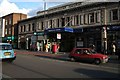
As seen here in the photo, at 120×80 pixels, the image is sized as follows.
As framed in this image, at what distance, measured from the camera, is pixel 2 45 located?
59.3 ft

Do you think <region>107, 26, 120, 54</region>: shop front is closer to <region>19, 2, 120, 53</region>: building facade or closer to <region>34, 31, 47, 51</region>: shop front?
<region>19, 2, 120, 53</region>: building facade

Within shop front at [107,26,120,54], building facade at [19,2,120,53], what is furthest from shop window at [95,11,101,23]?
shop front at [107,26,120,54]

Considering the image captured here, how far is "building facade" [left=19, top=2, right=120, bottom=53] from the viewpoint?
3189cm

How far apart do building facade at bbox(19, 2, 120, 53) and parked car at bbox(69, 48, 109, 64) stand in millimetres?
10838

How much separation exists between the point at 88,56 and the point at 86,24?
15.6 m

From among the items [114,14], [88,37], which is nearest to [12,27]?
[88,37]

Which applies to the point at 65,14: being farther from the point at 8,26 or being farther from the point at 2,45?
the point at 8,26

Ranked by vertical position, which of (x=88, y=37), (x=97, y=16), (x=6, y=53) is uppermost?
(x=97, y=16)

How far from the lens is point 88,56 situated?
20.8 metres

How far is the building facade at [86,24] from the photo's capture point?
31.9m

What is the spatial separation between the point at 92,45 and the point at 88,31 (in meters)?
2.37

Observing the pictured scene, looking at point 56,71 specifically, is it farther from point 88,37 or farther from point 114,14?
point 88,37

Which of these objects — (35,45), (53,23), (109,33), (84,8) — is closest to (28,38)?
(35,45)

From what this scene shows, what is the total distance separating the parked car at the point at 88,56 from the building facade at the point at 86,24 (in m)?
10.8
